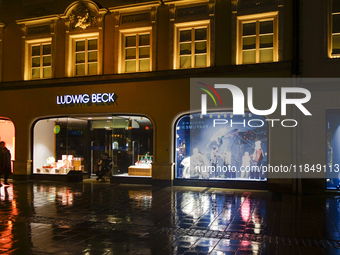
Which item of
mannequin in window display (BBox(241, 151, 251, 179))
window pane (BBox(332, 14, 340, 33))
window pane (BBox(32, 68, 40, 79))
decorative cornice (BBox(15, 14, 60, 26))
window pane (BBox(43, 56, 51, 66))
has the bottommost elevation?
mannequin in window display (BBox(241, 151, 251, 179))

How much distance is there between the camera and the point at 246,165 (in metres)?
13.5

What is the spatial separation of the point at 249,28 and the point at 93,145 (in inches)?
384

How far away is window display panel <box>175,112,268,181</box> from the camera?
1333cm

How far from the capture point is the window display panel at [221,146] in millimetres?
13328

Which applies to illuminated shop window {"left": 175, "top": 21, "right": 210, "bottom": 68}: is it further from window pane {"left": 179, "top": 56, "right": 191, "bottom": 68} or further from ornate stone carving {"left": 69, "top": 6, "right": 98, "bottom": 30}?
ornate stone carving {"left": 69, "top": 6, "right": 98, "bottom": 30}

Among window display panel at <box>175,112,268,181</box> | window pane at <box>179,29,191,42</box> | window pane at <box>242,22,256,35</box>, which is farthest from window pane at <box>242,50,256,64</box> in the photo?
window pane at <box>179,29,191,42</box>

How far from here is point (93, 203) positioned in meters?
10.2

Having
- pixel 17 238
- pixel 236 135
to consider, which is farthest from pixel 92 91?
pixel 17 238

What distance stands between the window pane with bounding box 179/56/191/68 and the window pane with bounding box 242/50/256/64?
7.54ft

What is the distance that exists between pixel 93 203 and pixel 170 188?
3985 mm

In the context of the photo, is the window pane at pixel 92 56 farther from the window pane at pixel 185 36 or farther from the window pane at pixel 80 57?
the window pane at pixel 185 36

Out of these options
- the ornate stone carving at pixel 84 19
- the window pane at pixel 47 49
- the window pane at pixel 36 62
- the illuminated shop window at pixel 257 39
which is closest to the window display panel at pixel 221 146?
the illuminated shop window at pixel 257 39

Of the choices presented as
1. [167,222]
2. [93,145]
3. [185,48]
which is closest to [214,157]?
[185,48]

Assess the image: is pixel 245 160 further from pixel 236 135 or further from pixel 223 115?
pixel 223 115
